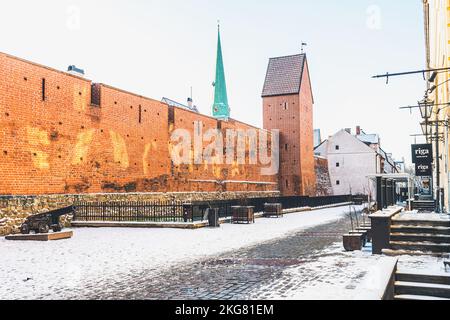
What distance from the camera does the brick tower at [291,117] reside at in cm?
4188

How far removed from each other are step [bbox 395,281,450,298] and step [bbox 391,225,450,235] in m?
4.45

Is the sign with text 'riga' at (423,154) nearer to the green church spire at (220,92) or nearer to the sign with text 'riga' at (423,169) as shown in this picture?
the sign with text 'riga' at (423,169)

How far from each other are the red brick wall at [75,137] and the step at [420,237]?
13211mm

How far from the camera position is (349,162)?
5638cm

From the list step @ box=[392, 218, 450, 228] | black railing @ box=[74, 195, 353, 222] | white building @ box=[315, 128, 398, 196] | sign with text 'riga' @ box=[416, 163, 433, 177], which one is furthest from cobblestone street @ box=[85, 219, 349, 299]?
white building @ box=[315, 128, 398, 196]

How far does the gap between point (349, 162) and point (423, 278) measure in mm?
51713

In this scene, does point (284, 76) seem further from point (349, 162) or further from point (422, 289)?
point (422, 289)

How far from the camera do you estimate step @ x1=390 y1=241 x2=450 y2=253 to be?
9.59 metres

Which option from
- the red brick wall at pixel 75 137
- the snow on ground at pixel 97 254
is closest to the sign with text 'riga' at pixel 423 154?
the snow on ground at pixel 97 254

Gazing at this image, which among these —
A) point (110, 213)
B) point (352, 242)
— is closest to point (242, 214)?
point (110, 213)

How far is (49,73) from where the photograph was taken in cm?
1861
